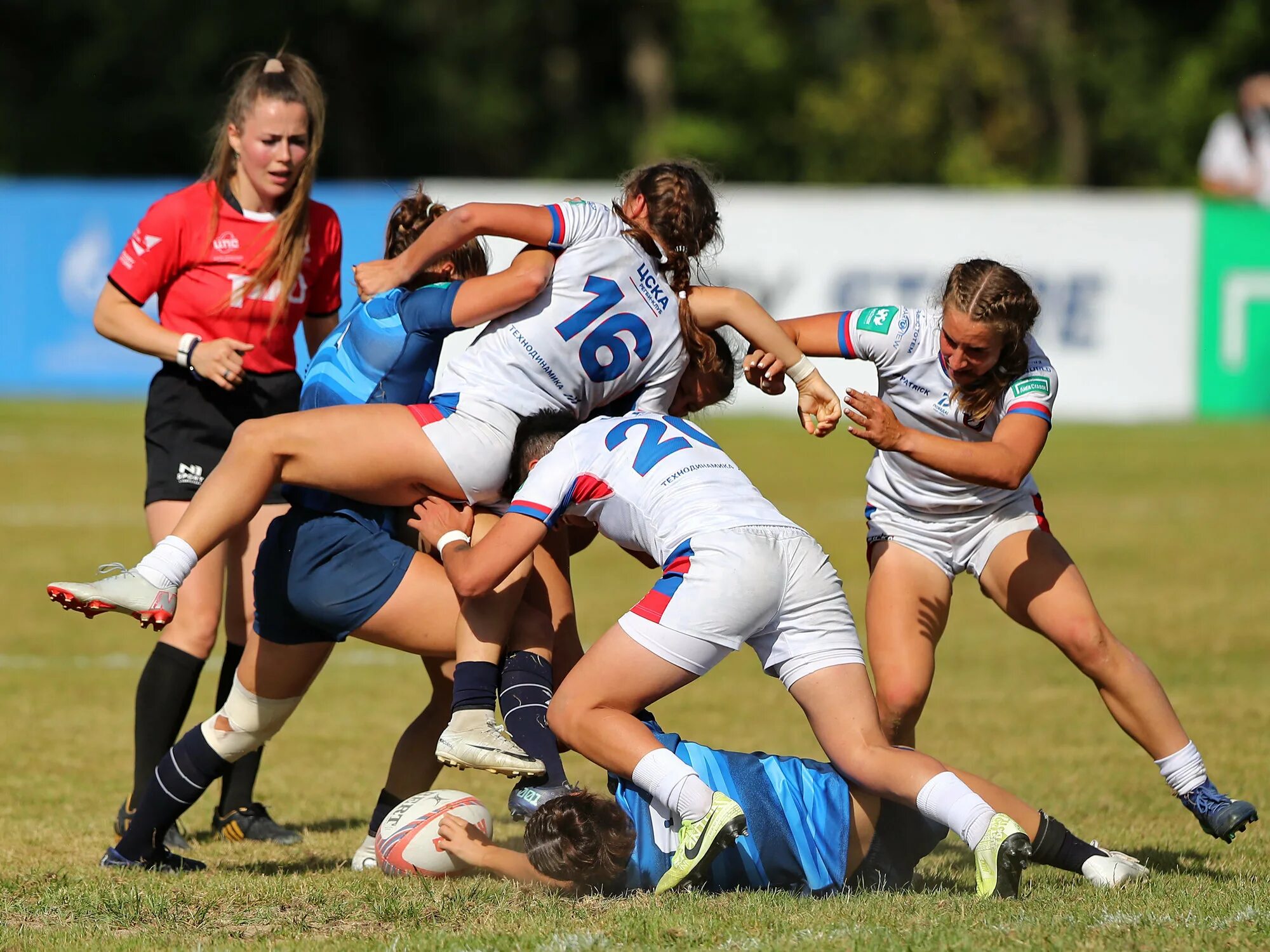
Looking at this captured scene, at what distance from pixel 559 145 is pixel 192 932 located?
3161cm

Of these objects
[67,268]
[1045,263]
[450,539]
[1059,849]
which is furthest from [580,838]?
[67,268]

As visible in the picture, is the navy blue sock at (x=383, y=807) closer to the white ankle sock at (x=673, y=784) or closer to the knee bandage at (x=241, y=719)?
the knee bandage at (x=241, y=719)

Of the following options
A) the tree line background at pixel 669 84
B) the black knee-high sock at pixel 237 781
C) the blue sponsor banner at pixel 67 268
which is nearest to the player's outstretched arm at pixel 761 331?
the black knee-high sock at pixel 237 781

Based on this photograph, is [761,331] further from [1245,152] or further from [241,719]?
[1245,152]

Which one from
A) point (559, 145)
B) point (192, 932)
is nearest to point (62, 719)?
point (192, 932)

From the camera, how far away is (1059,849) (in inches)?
176

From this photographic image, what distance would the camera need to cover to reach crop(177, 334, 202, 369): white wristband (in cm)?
524

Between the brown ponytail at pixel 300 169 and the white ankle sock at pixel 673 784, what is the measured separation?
2.13 m

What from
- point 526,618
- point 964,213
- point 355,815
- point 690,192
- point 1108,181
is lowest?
point 355,815

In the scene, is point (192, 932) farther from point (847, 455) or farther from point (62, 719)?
point (847, 455)

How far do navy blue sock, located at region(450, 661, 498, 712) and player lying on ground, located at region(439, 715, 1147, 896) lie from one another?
1.12ft

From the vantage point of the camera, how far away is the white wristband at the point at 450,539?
4.58 metres

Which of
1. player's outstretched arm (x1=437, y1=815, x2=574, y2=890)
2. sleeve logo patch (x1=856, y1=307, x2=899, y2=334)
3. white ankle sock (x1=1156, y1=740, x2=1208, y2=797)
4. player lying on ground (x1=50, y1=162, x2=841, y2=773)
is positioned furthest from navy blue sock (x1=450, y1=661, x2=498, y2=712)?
white ankle sock (x1=1156, y1=740, x2=1208, y2=797)

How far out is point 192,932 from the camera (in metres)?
3.98
